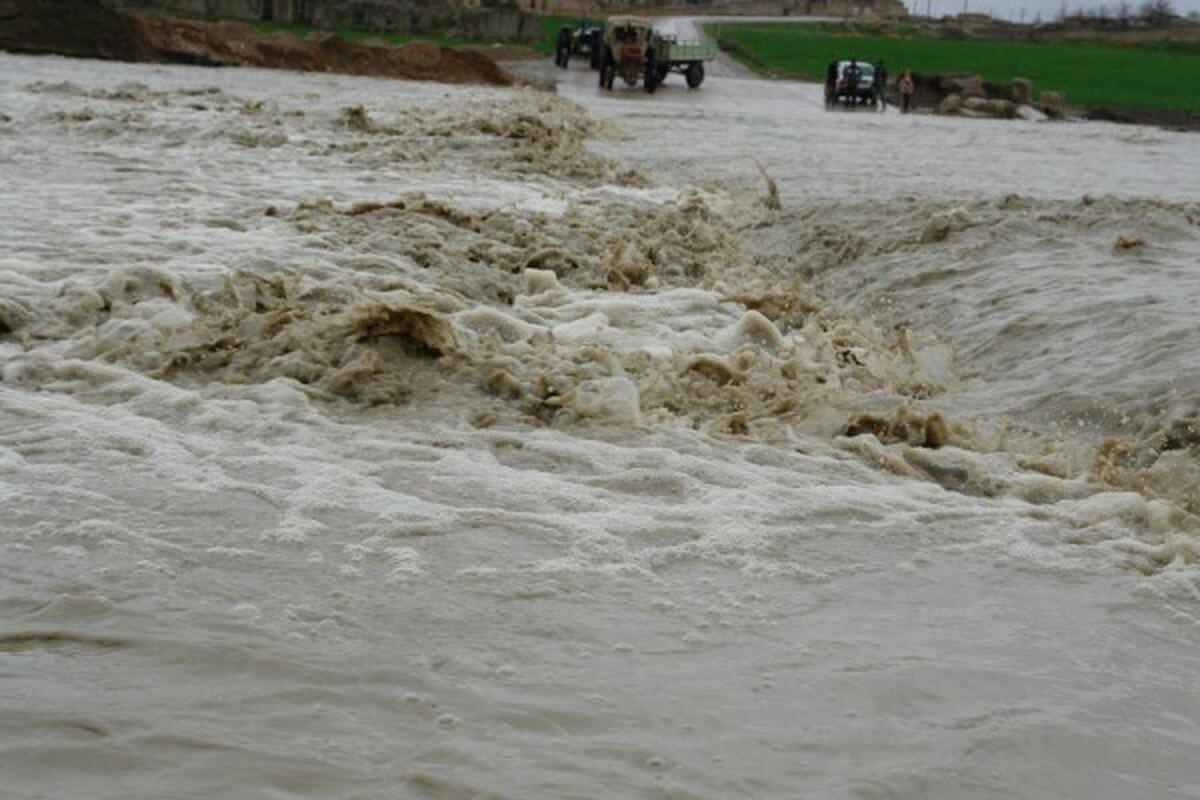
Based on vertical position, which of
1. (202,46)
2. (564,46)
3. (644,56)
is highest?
(564,46)

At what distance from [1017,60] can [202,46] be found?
36401mm

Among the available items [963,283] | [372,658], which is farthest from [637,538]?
[963,283]

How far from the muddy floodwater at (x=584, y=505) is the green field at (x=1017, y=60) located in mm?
36696

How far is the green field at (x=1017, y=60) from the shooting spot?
47938 mm

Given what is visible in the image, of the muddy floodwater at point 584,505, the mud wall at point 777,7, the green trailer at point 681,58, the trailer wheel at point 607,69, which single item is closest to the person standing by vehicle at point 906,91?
the green trailer at point 681,58

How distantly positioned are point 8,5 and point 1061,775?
119ft

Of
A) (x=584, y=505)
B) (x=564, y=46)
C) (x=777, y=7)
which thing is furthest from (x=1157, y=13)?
(x=584, y=505)

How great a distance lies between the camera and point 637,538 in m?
4.05

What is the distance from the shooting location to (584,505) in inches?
171

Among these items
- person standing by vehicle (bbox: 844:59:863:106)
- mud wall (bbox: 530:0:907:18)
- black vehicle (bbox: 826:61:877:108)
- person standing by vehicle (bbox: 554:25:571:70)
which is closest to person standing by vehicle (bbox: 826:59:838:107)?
black vehicle (bbox: 826:61:877:108)

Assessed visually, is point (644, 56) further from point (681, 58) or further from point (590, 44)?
point (590, 44)

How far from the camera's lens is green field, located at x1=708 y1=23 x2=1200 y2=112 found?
157ft

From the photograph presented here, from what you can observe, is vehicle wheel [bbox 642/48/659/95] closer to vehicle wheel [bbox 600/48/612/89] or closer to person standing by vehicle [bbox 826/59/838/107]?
vehicle wheel [bbox 600/48/612/89]

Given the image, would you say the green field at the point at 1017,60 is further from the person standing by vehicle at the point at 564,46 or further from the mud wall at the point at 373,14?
the mud wall at the point at 373,14
